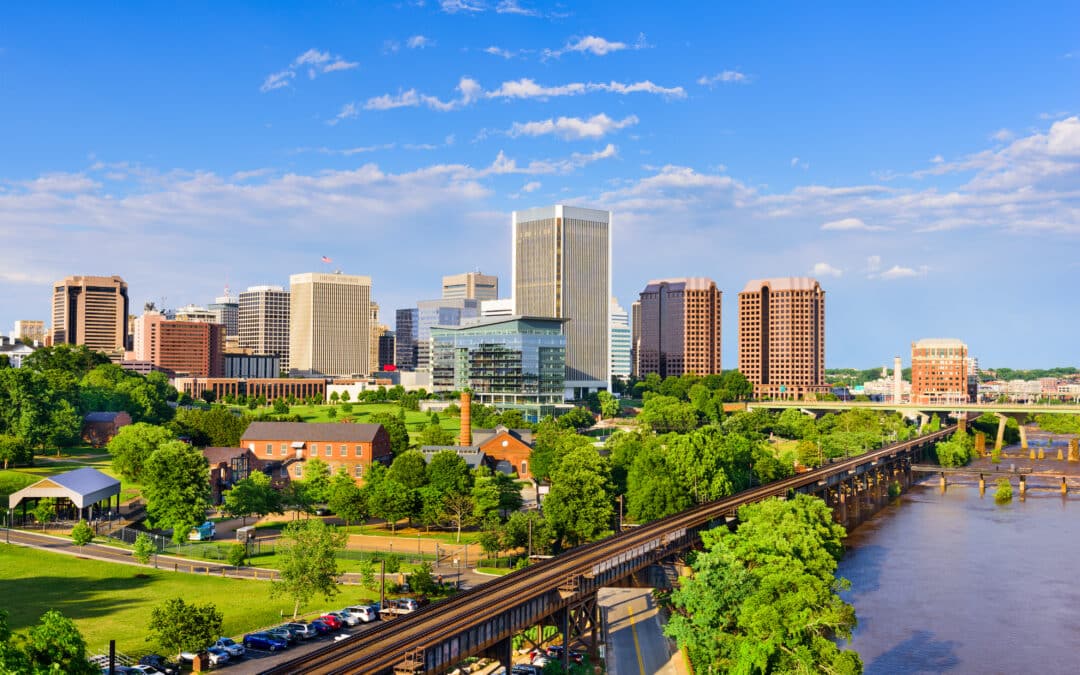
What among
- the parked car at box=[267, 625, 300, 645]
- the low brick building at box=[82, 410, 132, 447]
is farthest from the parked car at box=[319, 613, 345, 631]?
the low brick building at box=[82, 410, 132, 447]

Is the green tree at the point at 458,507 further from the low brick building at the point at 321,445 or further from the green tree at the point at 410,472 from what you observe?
the low brick building at the point at 321,445

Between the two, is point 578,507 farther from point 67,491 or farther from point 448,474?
point 67,491

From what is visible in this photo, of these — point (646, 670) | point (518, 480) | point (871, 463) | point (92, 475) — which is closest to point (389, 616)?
point (646, 670)

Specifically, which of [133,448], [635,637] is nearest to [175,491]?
[133,448]

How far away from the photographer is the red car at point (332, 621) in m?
63.8

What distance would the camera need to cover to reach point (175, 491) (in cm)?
9306

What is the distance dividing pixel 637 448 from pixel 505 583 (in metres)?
60.5

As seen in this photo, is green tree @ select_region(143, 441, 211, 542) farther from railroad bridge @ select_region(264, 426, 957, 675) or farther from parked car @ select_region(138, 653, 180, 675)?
railroad bridge @ select_region(264, 426, 957, 675)

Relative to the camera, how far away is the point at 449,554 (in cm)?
9288

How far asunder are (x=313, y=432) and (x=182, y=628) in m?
81.4

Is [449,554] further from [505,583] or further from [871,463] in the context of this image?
[871,463]

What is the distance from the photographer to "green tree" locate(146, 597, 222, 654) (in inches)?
2168

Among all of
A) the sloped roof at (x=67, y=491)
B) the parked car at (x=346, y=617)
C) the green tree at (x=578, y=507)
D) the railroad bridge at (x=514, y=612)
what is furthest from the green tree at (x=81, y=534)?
the green tree at (x=578, y=507)

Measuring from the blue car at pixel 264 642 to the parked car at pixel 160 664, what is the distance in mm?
5346
